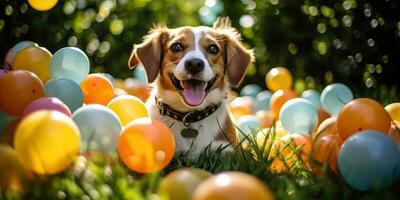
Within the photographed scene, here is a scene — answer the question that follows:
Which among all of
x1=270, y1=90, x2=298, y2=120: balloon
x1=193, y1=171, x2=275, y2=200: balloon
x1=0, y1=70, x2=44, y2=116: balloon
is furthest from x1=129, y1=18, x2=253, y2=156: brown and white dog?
x1=193, y1=171, x2=275, y2=200: balloon

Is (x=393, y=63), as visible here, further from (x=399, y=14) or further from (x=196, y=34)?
(x=196, y=34)

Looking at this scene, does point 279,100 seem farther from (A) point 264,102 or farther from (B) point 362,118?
(B) point 362,118

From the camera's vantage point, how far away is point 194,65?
3.57 metres

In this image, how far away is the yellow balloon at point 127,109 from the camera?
3.70m

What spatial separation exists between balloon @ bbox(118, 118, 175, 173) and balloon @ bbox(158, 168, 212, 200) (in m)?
0.32

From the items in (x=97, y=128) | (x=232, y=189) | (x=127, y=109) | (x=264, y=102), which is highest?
(x=232, y=189)

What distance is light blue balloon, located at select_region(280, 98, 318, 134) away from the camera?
168 inches

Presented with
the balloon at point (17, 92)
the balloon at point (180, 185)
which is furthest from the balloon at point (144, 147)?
the balloon at point (17, 92)

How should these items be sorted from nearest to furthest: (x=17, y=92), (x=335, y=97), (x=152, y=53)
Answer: (x=17, y=92)
(x=152, y=53)
(x=335, y=97)

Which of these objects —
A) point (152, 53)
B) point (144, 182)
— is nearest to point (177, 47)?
point (152, 53)

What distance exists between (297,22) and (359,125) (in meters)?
3.37

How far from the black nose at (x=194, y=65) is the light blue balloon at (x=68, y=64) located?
40.1 inches

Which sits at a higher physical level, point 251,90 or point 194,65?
point 194,65

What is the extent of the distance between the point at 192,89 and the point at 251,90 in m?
3.45
